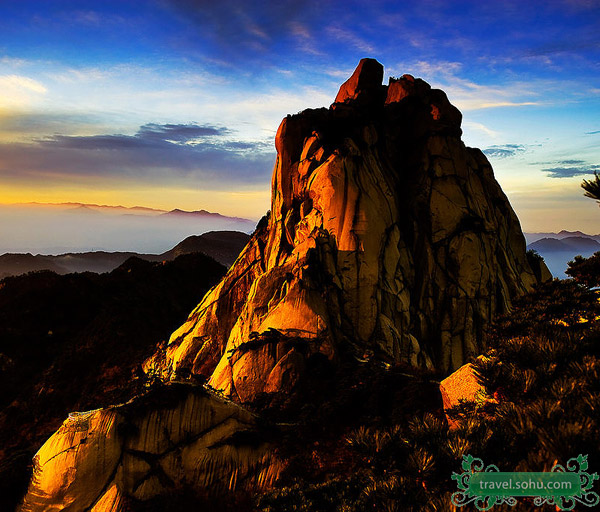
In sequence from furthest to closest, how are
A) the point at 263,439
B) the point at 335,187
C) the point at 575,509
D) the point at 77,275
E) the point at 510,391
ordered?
the point at 77,275 < the point at 335,187 < the point at 263,439 < the point at 510,391 < the point at 575,509

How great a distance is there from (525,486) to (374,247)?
2274 cm

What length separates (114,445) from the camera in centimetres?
1229

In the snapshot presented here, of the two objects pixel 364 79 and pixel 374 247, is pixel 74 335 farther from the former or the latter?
pixel 364 79

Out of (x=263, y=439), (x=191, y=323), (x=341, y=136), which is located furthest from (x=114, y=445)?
(x=341, y=136)

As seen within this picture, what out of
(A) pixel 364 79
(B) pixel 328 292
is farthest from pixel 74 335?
(A) pixel 364 79

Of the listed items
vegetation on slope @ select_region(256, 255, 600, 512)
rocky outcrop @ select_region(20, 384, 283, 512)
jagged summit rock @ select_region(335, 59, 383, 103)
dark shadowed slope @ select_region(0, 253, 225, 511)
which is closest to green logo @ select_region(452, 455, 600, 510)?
vegetation on slope @ select_region(256, 255, 600, 512)

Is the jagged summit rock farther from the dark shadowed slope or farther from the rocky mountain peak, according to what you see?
the dark shadowed slope

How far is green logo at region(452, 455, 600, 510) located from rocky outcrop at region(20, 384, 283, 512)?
9.12 metres

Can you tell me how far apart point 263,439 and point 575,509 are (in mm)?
11112

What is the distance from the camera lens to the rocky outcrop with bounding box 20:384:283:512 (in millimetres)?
11781

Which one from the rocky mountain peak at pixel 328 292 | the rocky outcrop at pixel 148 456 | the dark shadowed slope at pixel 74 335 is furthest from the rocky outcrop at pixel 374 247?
the rocky outcrop at pixel 148 456

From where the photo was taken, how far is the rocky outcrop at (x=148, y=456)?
1178cm

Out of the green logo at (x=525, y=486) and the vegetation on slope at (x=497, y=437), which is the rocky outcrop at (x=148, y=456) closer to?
the vegetation on slope at (x=497, y=437)

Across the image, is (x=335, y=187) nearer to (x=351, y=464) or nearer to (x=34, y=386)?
(x=351, y=464)
